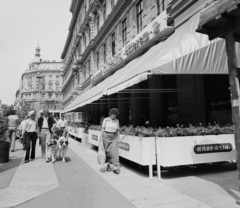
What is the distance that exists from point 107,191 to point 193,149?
2500 mm

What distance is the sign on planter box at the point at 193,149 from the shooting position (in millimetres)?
5832

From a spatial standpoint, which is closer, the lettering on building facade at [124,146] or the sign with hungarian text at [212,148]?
the sign with hungarian text at [212,148]

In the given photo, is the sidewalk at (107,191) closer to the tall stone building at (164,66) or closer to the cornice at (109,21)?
the tall stone building at (164,66)

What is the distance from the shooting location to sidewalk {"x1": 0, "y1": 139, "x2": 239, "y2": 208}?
13.6 ft

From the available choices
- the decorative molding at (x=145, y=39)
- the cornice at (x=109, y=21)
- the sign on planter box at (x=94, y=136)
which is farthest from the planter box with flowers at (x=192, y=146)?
the cornice at (x=109, y=21)

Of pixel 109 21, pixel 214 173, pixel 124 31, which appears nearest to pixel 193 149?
pixel 214 173

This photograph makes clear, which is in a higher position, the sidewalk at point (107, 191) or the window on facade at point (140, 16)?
the window on facade at point (140, 16)

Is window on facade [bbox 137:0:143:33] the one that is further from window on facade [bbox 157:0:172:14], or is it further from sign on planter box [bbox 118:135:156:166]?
sign on planter box [bbox 118:135:156:166]

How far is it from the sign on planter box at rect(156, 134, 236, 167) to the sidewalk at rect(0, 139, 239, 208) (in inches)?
19.2

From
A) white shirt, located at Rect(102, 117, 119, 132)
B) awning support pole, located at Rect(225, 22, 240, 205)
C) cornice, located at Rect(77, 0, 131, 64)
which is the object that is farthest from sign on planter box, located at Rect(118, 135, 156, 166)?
cornice, located at Rect(77, 0, 131, 64)

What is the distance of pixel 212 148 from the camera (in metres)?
6.14

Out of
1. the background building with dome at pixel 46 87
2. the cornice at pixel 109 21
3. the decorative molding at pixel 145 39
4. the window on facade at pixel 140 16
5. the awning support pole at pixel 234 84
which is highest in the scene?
the background building with dome at pixel 46 87

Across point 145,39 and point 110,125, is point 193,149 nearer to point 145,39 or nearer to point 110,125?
point 110,125

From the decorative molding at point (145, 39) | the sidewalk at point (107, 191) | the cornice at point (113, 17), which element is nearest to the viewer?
the sidewalk at point (107, 191)
